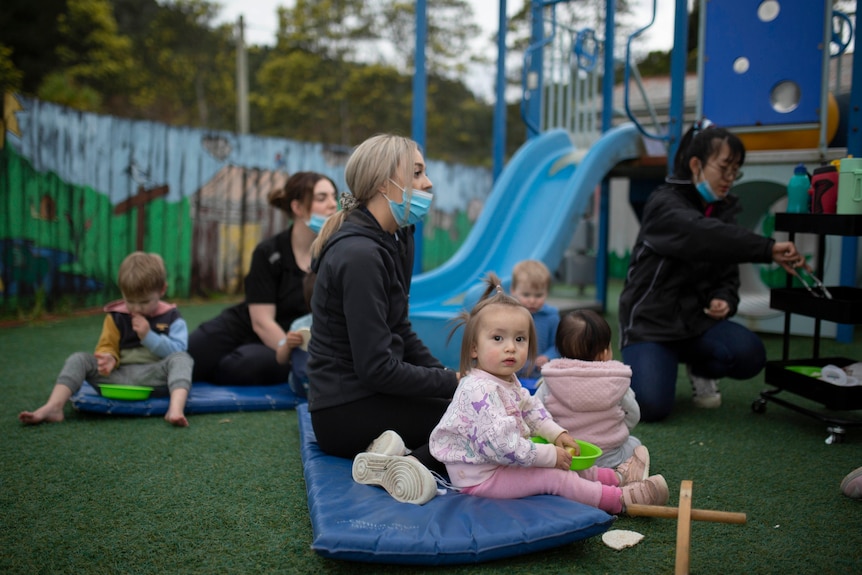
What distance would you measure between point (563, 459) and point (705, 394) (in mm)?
2072

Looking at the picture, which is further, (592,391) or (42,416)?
(42,416)

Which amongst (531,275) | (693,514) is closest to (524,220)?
(531,275)

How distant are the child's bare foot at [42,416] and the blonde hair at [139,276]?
68cm

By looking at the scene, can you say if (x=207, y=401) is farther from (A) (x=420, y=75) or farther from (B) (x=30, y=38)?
(B) (x=30, y=38)

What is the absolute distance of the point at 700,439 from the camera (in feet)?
11.3

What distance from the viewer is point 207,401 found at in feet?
12.8

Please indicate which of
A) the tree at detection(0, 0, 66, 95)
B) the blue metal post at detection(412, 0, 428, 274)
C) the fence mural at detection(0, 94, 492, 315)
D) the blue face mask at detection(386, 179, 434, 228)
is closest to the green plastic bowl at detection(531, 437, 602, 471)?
the blue face mask at detection(386, 179, 434, 228)

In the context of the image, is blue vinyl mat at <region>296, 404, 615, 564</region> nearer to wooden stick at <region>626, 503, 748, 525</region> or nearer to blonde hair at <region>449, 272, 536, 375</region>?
wooden stick at <region>626, 503, 748, 525</region>

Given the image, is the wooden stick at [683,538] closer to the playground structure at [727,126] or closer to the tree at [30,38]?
the playground structure at [727,126]

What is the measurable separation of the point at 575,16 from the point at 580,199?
22.8 metres

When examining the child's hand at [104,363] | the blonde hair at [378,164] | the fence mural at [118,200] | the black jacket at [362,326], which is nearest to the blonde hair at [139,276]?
the child's hand at [104,363]

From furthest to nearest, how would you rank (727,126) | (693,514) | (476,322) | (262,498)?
(727,126) → (262,498) → (476,322) → (693,514)

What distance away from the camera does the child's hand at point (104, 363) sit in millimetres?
3764

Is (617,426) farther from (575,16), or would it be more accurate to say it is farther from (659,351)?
(575,16)
